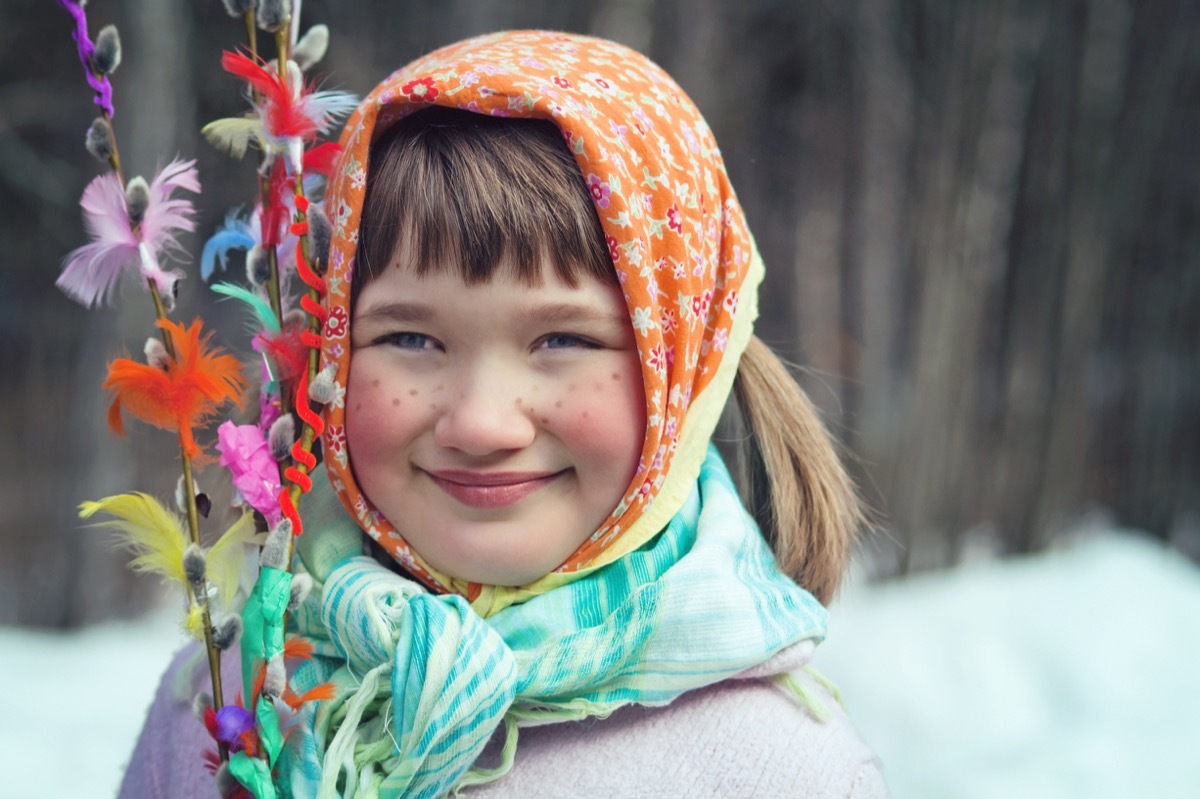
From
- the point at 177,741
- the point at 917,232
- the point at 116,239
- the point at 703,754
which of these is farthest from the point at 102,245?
the point at 917,232

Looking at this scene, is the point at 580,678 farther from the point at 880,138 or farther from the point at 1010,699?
the point at 880,138

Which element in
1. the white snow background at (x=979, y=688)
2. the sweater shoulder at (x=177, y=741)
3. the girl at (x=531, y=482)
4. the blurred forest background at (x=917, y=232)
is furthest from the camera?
the blurred forest background at (x=917, y=232)

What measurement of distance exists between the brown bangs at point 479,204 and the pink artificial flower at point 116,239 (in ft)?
0.74

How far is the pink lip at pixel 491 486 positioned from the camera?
1158 mm

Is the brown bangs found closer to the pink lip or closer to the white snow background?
the pink lip

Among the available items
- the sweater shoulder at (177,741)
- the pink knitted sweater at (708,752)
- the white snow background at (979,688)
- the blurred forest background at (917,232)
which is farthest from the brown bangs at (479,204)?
the blurred forest background at (917,232)

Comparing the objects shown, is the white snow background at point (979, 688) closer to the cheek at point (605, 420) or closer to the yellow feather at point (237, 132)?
the cheek at point (605, 420)

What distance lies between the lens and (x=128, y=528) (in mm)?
1058

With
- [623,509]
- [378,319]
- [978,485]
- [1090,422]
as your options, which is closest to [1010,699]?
[978,485]

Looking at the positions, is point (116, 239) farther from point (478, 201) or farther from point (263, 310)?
point (478, 201)

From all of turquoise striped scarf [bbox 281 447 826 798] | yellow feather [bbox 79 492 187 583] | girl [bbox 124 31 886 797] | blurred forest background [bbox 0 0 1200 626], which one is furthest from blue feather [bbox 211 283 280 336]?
blurred forest background [bbox 0 0 1200 626]

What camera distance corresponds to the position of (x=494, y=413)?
1.11 m

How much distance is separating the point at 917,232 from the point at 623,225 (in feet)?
12.1

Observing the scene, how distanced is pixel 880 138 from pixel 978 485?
169cm
